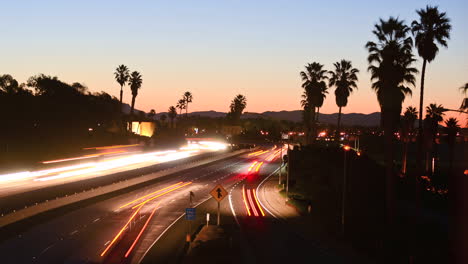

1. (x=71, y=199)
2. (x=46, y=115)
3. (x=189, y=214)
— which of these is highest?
(x=46, y=115)

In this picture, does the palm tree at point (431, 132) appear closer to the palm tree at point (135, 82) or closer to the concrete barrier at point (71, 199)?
the concrete barrier at point (71, 199)

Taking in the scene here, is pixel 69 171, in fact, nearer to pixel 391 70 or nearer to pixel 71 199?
pixel 71 199

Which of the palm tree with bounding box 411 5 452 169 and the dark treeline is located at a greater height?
the palm tree with bounding box 411 5 452 169

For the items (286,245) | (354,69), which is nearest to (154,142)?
(354,69)

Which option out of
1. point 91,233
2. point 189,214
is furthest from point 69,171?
point 189,214

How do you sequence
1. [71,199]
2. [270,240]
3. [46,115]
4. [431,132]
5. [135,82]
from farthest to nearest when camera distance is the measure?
[135,82]
[46,115]
[431,132]
[71,199]
[270,240]

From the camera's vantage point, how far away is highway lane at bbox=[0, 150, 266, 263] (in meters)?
24.1

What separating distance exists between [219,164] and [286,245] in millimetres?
60570

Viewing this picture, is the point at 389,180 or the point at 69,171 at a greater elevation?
the point at 389,180

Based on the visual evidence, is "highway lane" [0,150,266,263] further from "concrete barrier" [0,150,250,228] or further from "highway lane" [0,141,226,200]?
"highway lane" [0,141,226,200]

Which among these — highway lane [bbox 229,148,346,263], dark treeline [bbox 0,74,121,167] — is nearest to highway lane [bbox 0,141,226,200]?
dark treeline [bbox 0,74,121,167]

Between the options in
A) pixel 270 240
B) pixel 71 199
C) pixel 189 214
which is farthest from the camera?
pixel 71 199

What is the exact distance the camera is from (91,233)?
96.2 feet

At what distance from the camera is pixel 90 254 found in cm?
2439
